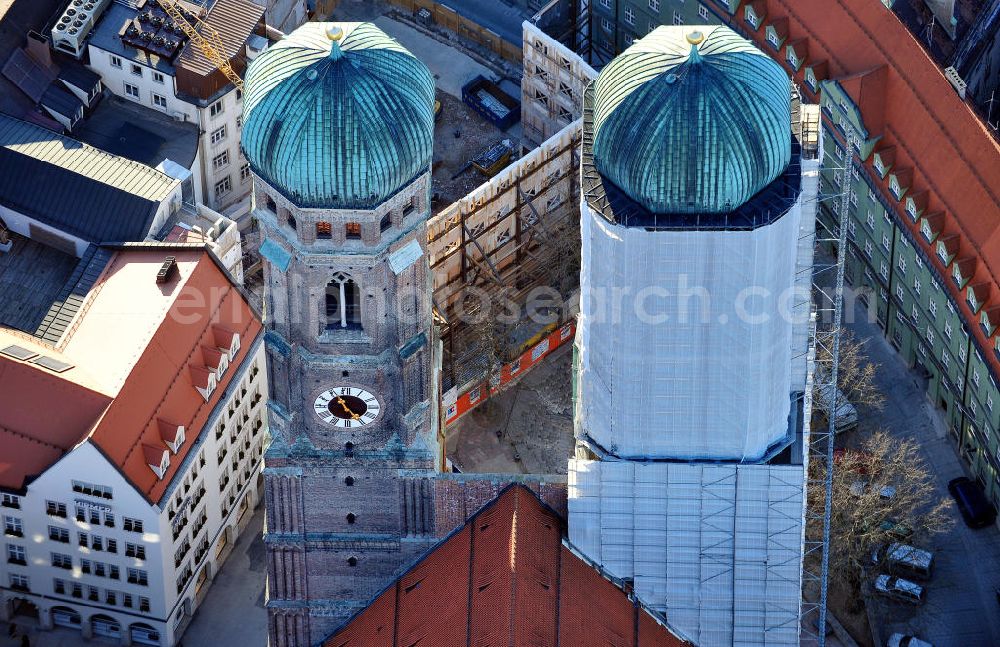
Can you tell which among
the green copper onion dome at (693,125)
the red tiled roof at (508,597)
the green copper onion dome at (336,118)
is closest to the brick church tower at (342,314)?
the green copper onion dome at (336,118)

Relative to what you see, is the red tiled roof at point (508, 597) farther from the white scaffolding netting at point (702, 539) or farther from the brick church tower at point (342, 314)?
the brick church tower at point (342, 314)

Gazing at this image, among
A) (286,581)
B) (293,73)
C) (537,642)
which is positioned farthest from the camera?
(286,581)

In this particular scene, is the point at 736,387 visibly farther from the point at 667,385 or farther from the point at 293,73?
the point at 293,73

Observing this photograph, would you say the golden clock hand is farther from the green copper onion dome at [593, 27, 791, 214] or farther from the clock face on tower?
the green copper onion dome at [593, 27, 791, 214]

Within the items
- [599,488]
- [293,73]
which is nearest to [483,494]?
[599,488]

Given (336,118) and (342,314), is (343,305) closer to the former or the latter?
(342,314)

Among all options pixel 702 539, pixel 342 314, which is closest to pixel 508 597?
pixel 702 539

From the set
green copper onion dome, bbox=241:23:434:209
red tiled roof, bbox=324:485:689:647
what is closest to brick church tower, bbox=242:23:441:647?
green copper onion dome, bbox=241:23:434:209
